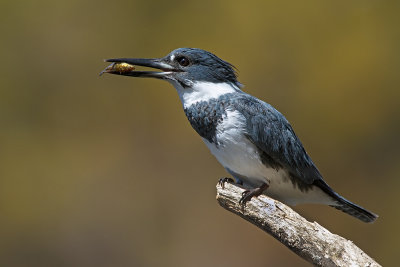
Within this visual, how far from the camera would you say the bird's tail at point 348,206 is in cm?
234

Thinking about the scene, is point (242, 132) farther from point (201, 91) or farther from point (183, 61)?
point (183, 61)

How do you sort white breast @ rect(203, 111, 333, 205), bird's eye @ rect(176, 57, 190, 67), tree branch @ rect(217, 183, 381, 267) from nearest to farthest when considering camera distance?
A: 1. tree branch @ rect(217, 183, 381, 267)
2. white breast @ rect(203, 111, 333, 205)
3. bird's eye @ rect(176, 57, 190, 67)

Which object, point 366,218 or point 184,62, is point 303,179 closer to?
point 366,218

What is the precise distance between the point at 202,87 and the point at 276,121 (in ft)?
1.18

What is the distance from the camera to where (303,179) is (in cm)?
225

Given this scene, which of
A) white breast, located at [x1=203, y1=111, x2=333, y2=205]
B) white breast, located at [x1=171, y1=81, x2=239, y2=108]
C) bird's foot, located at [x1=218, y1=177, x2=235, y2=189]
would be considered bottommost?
bird's foot, located at [x1=218, y1=177, x2=235, y2=189]

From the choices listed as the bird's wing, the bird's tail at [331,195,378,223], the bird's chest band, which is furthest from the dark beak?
the bird's tail at [331,195,378,223]

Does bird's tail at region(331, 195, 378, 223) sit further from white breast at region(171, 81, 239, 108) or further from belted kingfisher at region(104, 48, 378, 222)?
white breast at region(171, 81, 239, 108)

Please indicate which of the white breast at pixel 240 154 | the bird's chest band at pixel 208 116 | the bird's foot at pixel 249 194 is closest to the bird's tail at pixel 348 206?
the white breast at pixel 240 154

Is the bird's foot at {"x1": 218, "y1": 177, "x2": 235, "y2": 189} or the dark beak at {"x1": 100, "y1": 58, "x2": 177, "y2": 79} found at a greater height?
the dark beak at {"x1": 100, "y1": 58, "x2": 177, "y2": 79}

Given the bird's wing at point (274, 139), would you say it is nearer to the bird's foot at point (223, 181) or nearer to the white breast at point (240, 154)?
the white breast at point (240, 154)

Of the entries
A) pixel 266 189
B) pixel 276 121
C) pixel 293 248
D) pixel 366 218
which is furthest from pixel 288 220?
pixel 366 218

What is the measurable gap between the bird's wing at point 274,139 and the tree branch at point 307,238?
27 centimetres

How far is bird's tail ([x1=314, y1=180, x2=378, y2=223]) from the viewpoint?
234cm
